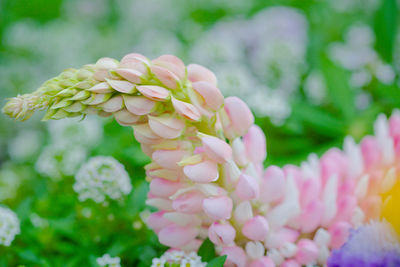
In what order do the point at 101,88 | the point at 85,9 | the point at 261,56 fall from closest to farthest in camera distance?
the point at 101,88
the point at 261,56
the point at 85,9

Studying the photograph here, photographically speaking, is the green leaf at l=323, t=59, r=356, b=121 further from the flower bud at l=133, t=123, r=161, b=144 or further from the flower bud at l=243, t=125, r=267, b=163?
the flower bud at l=133, t=123, r=161, b=144

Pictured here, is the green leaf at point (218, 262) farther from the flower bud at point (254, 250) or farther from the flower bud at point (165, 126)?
the flower bud at point (165, 126)

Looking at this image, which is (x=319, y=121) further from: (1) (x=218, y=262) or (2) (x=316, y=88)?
(1) (x=218, y=262)

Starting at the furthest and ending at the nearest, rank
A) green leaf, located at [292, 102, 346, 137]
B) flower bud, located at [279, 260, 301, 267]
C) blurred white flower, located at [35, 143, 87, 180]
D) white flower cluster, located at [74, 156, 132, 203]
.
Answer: green leaf, located at [292, 102, 346, 137] → blurred white flower, located at [35, 143, 87, 180] → white flower cluster, located at [74, 156, 132, 203] → flower bud, located at [279, 260, 301, 267]

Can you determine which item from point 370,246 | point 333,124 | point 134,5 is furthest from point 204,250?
point 134,5

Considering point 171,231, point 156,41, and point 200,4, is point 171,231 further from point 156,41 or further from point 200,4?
point 200,4

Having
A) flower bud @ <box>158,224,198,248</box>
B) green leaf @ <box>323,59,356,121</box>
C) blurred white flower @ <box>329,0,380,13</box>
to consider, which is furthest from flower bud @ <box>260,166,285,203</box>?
blurred white flower @ <box>329,0,380,13</box>

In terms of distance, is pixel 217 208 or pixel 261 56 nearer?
pixel 217 208

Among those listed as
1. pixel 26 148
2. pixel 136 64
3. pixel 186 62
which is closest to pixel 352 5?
pixel 186 62
